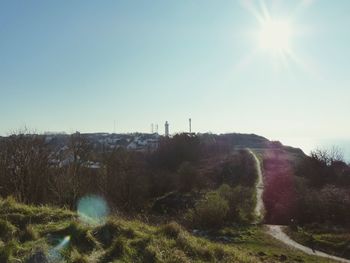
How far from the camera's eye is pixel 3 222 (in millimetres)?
7215

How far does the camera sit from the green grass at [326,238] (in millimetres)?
30125

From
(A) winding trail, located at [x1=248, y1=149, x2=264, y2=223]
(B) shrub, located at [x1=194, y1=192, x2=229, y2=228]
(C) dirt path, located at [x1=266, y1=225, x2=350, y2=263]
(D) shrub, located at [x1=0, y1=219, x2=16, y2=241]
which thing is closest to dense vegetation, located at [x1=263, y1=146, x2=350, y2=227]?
(A) winding trail, located at [x1=248, y1=149, x2=264, y2=223]

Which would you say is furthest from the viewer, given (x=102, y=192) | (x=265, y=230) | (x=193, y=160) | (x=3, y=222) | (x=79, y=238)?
(x=193, y=160)

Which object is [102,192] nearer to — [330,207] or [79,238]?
[330,207]

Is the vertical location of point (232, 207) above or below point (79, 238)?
→ below

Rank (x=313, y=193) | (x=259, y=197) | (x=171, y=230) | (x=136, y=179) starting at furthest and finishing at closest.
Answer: (x=259, y=197) → (x=136, y=179) → (x=313, y=193) → (x=171, y=230)

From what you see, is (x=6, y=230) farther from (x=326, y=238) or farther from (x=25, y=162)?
(x=326, y=238)

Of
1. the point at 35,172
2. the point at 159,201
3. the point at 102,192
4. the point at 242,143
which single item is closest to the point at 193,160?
the point at 159,201

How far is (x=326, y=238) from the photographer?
110ft

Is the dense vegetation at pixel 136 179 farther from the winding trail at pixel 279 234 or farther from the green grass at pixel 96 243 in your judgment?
the green grass at pixel 96 243

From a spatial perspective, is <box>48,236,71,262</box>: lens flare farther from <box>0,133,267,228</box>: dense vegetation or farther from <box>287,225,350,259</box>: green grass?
<box>287,225,350,259</box>: green grass

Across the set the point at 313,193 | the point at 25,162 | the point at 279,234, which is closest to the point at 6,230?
the point at 25,162

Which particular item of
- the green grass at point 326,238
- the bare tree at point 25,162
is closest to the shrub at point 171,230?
the bare tree at point 25,162

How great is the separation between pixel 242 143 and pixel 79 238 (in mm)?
147214
